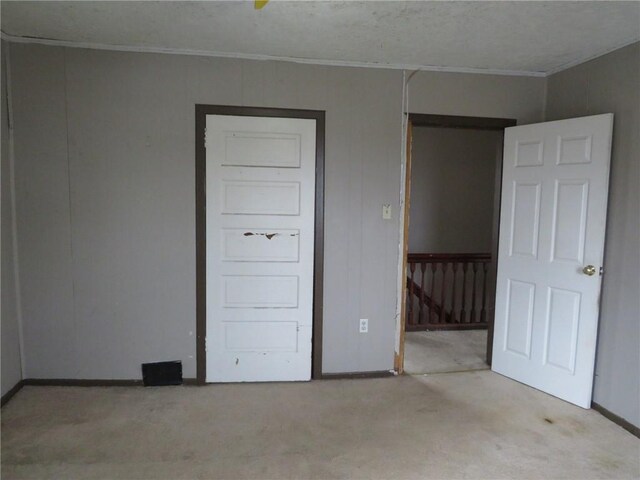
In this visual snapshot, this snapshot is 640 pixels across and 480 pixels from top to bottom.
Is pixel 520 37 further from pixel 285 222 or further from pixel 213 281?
pixel 213 281

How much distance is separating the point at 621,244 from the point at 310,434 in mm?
2268

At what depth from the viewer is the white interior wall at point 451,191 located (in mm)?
5336

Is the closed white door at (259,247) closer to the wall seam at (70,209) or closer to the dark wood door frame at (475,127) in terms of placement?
the dark wood door frame at (475,127)

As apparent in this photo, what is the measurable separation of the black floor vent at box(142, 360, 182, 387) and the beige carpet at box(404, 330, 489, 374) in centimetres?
179

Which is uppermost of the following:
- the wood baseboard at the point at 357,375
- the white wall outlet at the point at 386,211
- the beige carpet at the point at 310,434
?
the white wall outlet at the point at 386,211

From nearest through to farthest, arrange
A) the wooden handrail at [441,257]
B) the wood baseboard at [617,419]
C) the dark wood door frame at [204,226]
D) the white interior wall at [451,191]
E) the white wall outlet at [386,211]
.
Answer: the wood baseboard at [617,419]
the dark wood door frame at [204,226]
the white wall outlet at [386,211]
the wooden handrail at [441,257]
the white interior wall at [451,191]

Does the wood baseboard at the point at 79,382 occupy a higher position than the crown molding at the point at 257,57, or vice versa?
the crown molding at the point at 257,57

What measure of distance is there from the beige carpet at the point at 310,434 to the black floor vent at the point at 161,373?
0.26ft

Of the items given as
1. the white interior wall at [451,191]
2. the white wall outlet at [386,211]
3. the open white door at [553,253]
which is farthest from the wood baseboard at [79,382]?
the white interior wall at [451,191]

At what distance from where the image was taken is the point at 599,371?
2719mm

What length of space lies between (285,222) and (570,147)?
6.67 feet

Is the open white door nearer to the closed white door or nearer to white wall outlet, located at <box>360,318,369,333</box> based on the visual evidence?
white wall outlet, located at <box>360,318,369,333</box>

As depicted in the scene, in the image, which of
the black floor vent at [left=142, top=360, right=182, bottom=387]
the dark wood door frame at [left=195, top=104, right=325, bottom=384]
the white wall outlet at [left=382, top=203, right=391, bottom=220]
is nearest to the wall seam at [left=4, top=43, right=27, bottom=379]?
the black floor vent at [left=142, top=360, right=182, bottom=387]

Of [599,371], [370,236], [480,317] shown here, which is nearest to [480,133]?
[480,317]
